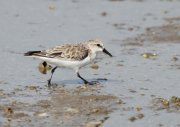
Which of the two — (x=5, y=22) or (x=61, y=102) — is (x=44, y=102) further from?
(x=5, y=22)

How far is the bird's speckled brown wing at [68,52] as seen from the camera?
14.2 meters

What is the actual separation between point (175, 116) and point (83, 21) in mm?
8811

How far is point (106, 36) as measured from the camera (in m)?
19.1

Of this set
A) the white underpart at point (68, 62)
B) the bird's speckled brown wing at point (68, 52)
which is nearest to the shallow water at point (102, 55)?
the white underpart at point (68, 62)

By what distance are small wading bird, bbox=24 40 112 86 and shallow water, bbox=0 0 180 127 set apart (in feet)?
1.56

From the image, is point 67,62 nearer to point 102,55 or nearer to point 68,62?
point 68,62

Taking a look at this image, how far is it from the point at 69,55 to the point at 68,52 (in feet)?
0.24

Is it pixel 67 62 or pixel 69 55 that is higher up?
pixel 69 55

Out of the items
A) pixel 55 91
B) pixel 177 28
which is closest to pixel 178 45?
pixel 177 28

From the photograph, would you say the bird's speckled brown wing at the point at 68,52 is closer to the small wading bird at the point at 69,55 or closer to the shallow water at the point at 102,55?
the small wading bird at the point at 69,55

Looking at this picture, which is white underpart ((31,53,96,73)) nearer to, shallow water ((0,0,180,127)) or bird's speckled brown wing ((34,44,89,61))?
bird's speckled brown wing ((34,44,89,61))

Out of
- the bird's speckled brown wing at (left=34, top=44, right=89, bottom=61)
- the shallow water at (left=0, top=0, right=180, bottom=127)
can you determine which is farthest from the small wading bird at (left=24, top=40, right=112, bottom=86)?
the shallow water at (left=0, top=0, right=180, bottom=127)

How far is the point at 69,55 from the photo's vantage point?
14.4m

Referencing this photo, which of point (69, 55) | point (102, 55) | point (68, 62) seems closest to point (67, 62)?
point (68, 62)
